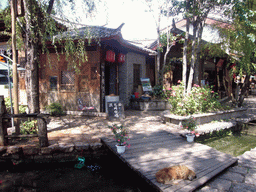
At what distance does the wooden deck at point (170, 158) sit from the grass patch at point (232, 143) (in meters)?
1.63

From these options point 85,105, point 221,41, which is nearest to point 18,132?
point 85,105

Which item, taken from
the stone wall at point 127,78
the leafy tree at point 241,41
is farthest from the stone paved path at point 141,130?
the leafy tree at point 241,41

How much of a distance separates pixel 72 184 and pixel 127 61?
24.8 ft

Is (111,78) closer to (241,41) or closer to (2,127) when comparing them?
(241,41)

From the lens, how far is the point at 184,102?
7.07m

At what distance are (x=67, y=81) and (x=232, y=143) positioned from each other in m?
7.12

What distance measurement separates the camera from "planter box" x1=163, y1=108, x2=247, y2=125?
259 inches

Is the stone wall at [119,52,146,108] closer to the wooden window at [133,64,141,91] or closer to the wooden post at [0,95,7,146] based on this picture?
the wooden window at [133,64,141,91]

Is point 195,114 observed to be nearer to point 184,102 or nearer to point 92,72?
point 184,102

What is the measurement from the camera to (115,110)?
7.86 meters

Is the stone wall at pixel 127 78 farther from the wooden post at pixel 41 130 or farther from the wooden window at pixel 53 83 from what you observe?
the wooden post at pixel 41 130

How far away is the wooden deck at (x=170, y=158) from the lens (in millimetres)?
3216

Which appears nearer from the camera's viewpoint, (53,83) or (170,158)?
(170,158)

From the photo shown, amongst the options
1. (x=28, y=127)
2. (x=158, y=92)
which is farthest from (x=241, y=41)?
(x=28, y=127)
